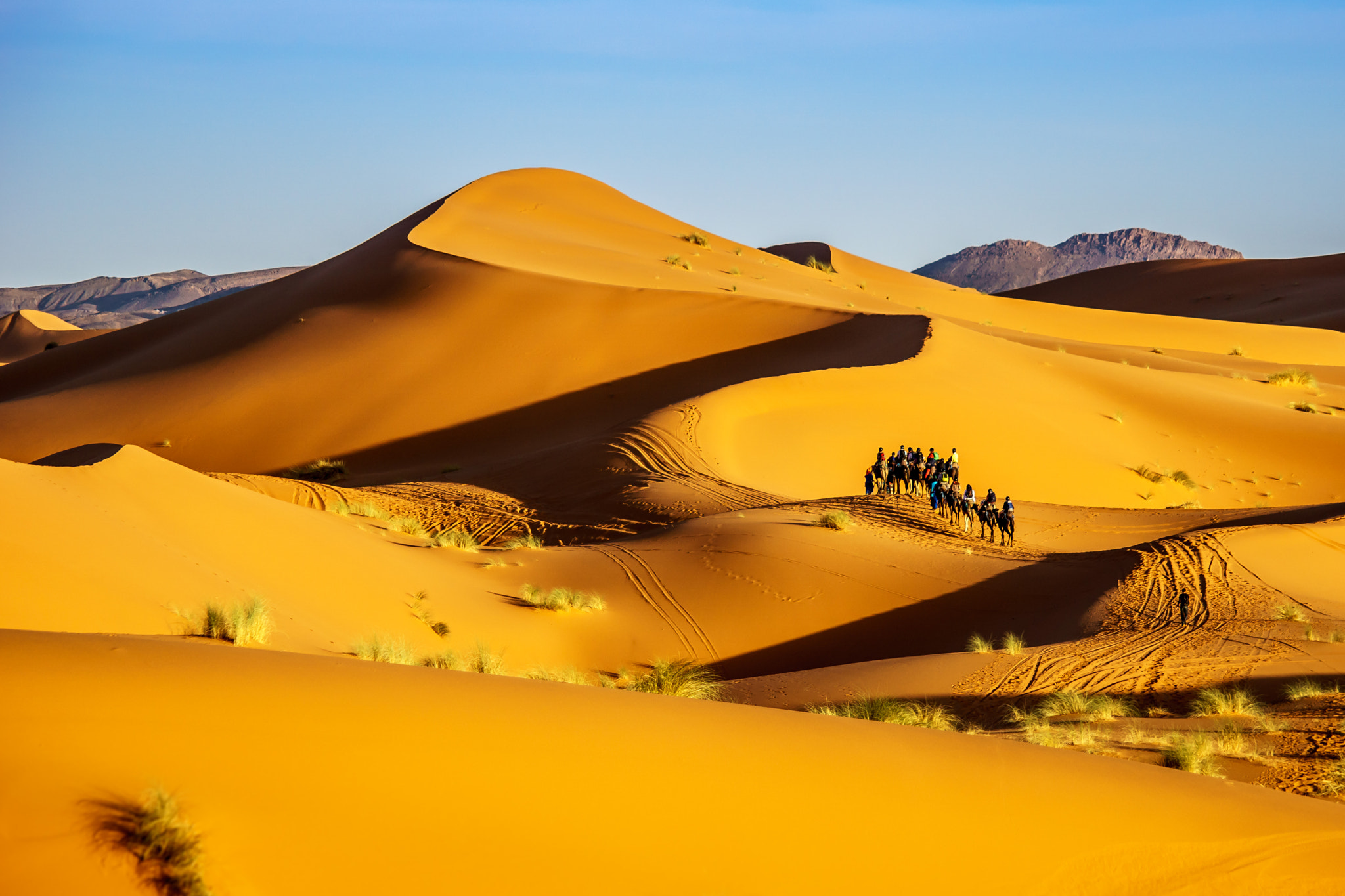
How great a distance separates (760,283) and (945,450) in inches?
904

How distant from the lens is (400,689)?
4883 mm

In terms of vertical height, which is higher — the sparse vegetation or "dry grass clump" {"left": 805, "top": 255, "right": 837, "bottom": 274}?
"dry grass clump" {"left": 805, "top": 255, "right": 837, "bottom": 274}

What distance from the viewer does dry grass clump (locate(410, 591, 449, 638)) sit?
38.9ft

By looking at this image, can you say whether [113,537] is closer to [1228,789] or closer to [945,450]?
[1228,789]

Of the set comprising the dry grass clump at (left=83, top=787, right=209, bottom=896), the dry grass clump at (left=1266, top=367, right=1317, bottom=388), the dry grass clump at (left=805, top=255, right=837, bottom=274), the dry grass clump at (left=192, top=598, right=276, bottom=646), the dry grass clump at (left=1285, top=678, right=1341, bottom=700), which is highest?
the dry grass clump at (left=805, top=255, right=837, bottom=274)

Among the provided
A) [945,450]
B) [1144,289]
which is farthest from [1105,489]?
[1144,289]

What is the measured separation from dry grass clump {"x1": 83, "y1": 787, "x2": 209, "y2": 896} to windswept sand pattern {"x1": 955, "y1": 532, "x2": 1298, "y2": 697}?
783 cm

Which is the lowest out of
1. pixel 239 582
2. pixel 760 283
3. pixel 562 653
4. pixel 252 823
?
pixel 562 653

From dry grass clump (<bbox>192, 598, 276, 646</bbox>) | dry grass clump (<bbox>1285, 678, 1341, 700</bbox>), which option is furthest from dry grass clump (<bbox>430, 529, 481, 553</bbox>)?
dry grass clump (<bbox>1285, 678, 1341, 700</bbox>)

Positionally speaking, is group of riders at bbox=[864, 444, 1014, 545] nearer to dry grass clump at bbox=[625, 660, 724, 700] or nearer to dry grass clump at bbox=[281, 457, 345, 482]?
dry grass clump at bbox=[625, 660, 724, 700]

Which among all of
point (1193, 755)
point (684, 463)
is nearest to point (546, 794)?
point (1193, 755)

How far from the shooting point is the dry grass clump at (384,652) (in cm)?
849

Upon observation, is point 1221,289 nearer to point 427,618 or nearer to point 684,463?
point 684,463

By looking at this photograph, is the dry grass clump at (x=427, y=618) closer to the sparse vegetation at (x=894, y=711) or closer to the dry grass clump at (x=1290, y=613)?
the sparse vegetation at (x=894, y=711)
